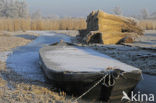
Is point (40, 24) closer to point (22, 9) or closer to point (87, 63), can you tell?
point (87, 63)

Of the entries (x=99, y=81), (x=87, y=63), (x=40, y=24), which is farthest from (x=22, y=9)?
(x=99, y=81)

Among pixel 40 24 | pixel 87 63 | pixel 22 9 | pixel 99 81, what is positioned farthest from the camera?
pixel 22 9

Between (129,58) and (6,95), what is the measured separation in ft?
14.0

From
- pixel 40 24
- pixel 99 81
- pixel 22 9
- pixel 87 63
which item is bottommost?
pixel 99 81

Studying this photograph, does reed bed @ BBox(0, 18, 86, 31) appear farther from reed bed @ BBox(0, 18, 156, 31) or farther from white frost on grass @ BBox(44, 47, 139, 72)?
white frost on grass @ BBox(44, 47, 139, 72)

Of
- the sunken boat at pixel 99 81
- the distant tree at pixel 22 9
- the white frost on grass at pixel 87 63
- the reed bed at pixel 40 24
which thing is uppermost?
the distant tree at pixel 22 9

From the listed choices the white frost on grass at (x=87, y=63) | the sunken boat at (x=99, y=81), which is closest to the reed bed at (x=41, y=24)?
the white frost on grass at (x=87, y=63)

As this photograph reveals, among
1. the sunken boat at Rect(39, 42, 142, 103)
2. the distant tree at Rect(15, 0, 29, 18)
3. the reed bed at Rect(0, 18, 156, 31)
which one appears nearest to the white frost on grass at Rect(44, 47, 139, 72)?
the sunken boat at Rect(39, 42, 142, 103)

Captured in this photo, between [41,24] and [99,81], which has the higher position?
[41,24]

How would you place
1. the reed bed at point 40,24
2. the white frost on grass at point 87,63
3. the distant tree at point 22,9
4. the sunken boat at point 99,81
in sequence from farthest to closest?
the distant tree at point 22,9 → the reed bed at point 40,24 → the white frost on grass at point 87,63 → the sunken boat at point 99,81

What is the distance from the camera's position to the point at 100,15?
386 inches

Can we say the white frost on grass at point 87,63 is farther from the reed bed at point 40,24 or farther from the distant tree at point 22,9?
the distant tree at point 22,9

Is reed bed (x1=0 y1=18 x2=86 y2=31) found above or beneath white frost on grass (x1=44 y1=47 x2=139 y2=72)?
above

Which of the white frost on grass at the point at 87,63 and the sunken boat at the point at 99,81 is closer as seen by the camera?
the sunken boat at the point at 99,81
